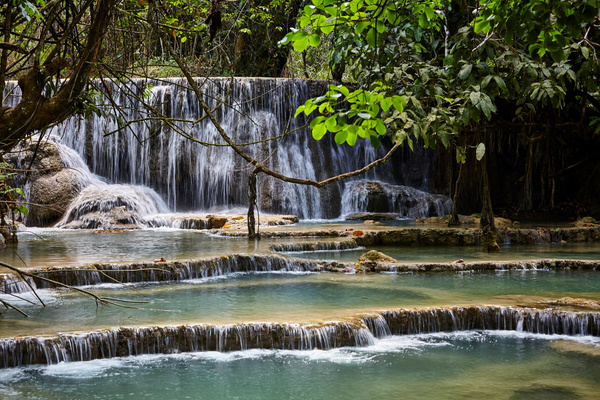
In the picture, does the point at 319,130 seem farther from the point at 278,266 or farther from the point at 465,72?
the point at 278,266

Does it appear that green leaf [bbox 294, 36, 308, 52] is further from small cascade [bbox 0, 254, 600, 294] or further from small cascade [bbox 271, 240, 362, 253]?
small cascade [bbox 271, 240, 362, 253]

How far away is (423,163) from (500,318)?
49.2 ft

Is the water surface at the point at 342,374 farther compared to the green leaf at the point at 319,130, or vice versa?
the water surface at the point at 342,374

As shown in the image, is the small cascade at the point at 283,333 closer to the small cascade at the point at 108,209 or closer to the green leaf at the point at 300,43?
the green leaf at the point at 300,43

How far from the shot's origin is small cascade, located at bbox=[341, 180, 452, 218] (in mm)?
18794

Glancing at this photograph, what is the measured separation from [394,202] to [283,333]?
42.9 feet

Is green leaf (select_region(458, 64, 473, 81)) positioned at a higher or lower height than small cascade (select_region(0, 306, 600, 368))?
higher

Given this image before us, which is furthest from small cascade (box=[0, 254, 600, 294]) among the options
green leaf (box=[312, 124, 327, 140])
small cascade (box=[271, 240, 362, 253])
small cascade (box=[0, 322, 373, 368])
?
green leaf (box=[312, 124, 327, 140])

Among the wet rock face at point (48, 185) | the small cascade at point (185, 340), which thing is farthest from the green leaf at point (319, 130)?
the wet rock face at point (48, 185)

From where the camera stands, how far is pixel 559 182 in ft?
62.4

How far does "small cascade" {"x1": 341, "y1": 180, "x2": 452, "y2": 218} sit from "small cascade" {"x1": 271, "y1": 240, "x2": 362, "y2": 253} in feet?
21.8

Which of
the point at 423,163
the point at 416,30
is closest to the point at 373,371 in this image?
the point at 416,30

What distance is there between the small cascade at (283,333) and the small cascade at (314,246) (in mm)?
4702

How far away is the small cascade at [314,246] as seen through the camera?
11438 mm
